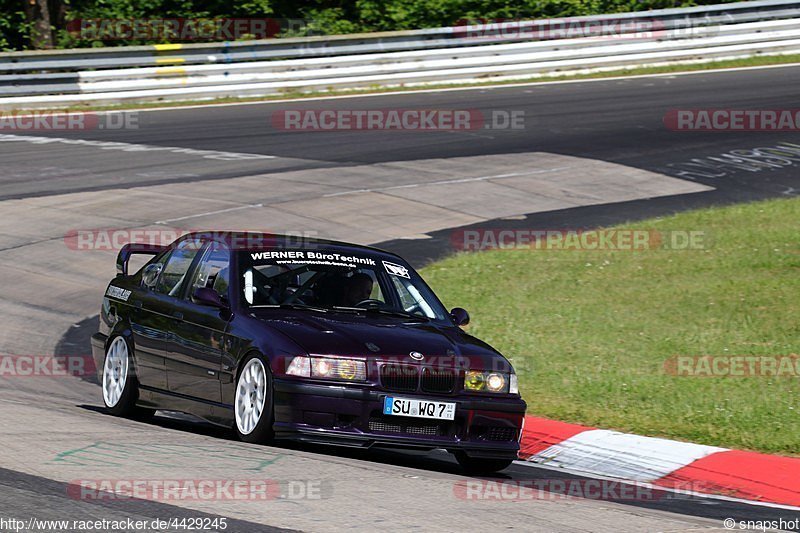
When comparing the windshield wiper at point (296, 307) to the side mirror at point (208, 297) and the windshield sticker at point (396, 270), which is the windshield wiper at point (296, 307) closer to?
the side mirror at point (208, 297)

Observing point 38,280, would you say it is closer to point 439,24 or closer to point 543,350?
point 543,350

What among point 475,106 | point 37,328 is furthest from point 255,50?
point 37,328

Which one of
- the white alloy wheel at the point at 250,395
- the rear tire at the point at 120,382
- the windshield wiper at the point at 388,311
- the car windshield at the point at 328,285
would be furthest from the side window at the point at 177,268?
the white alloy wheel at the point at 250,395

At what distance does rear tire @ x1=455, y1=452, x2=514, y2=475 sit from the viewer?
862 cm

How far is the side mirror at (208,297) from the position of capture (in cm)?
888

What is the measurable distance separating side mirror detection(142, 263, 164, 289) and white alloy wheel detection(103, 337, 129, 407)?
47cm

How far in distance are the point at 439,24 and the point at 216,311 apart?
79.7 feet

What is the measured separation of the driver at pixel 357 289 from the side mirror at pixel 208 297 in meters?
0.86

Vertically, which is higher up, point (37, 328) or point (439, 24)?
point (439, 24)

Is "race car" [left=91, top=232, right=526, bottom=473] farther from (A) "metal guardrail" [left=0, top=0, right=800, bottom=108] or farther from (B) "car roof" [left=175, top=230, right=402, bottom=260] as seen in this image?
(A) "metal guardrail" [left=0, top=0, right=800, bottom=108]

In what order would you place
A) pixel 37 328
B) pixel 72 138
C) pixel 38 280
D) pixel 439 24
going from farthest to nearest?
pixel 439 24
pixel 72 138
pixel 38 280
pixel 37 328

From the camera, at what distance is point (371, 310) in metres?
9.15

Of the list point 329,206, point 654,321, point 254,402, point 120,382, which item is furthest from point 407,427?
point 329,206

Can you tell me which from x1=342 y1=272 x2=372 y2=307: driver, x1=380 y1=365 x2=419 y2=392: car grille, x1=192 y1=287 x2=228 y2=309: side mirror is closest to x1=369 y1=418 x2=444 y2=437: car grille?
x1=380 y1=365 x2=419 y2=392: car grille
